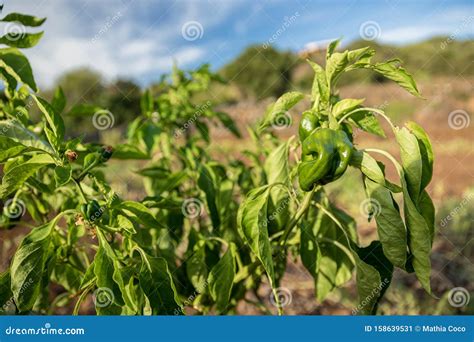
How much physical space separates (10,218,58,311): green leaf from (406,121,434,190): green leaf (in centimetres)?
98

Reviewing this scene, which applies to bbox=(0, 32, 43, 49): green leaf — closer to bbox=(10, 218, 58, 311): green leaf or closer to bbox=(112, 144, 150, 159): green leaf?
bbox=(112, 144, 150, 159): green leaf

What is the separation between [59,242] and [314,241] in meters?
0.82

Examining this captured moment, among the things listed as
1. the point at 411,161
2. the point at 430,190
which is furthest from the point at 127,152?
the point at 430,190

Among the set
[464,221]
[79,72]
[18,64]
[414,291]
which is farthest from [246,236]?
[79,72]

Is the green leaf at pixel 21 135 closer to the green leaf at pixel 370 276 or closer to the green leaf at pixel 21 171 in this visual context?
the green leaf at pixel 21 171

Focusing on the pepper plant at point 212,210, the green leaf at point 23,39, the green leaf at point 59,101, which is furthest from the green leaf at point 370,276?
the green leaf at point 23,39

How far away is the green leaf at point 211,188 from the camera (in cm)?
165

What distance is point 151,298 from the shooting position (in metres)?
1.33

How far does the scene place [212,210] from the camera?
166 cm

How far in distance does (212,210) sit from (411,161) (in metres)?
0.68

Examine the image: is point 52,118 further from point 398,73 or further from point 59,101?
point 398,73

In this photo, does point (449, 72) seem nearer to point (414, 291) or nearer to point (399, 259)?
point (414, 291)

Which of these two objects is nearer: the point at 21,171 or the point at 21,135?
the point at 21,171

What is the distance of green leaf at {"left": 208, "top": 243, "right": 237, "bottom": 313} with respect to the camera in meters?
1.48
